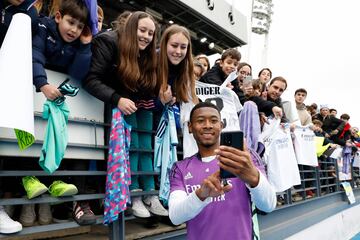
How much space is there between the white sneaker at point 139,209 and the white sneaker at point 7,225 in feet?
2.86

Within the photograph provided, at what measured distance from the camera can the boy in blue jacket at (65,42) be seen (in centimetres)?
199

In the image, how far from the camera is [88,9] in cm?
215

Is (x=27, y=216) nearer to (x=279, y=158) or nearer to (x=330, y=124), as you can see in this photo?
(x=279, y=158)

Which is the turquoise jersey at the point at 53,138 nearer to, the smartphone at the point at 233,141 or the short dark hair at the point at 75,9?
the short dark hair at the point at 75,9

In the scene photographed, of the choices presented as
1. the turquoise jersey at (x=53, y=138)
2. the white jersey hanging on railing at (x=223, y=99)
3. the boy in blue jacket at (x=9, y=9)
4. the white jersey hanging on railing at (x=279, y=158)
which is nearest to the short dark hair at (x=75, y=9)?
A: the boy in blue jacket at (x=9, y=9)

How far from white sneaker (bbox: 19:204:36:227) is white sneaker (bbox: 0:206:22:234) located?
0.47ft

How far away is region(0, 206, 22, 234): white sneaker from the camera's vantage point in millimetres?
1752

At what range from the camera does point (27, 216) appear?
1.96 metres

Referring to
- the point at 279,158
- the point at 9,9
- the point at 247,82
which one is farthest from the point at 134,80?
the point at 247,82

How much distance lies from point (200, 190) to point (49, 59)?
1312mm

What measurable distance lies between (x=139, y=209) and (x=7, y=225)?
96cm

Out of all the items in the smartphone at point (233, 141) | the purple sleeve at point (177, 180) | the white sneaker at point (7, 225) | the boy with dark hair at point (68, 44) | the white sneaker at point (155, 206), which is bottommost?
the white sneaker at point (155, 206)

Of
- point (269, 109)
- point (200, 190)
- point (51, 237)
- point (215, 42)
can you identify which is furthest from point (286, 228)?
point (215, 42)

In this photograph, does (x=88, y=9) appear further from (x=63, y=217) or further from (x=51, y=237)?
(x=51, y=237)
